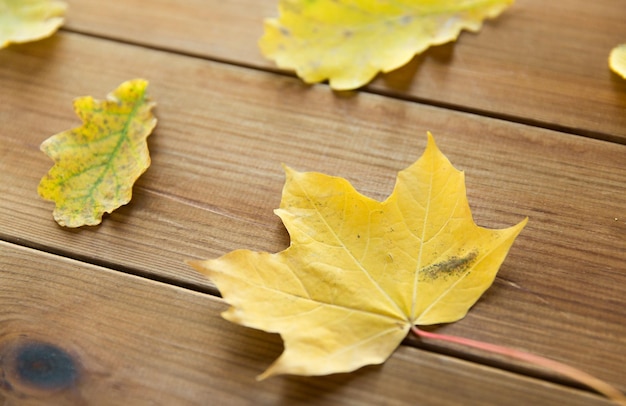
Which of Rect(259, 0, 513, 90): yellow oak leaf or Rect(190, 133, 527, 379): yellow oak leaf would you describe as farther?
Rect(259, 0, 513, 90): yellow oak leaf

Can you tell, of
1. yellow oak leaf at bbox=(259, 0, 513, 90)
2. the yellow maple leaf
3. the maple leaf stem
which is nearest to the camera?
the maple leaf stem

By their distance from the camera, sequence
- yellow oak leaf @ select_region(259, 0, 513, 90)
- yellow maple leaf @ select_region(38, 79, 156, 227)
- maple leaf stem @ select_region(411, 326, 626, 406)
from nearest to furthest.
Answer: maple leaf stem @ select_region(411, 326, 626, 406) → yellow maple leaf @ select_region(38, 79, 156, 227) → yellow oak leaf @ select_region(259, 0, 513, 90)

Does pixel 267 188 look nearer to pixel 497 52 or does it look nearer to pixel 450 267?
pixel 450 267

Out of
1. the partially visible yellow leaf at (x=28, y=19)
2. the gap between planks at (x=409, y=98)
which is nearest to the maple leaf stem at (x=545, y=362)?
the gap between planks at (x=409, y=98)

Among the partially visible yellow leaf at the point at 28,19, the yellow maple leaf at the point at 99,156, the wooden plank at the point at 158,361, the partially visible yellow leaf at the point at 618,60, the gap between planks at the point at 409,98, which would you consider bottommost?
the wooden plank at the point at 158,361

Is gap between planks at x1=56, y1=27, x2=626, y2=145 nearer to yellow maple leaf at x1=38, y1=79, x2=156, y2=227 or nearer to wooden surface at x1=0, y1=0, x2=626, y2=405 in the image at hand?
wooden surface at x1=0, y1=0, x2=626, y2=405

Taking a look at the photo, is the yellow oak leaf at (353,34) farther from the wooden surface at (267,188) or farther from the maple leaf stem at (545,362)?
the maple leaf stem at (545,362)

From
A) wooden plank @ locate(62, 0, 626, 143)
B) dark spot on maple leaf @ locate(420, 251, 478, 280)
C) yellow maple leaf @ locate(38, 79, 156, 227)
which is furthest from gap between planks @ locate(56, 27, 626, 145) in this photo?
dark spot on maple leaf @ locate(420, 251, 478, 280)
